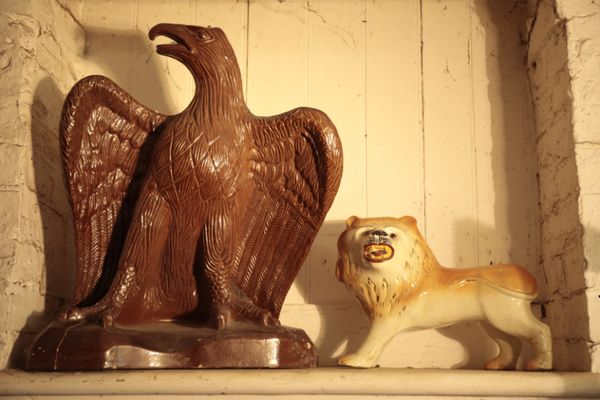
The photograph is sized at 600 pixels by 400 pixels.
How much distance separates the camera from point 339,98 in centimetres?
117

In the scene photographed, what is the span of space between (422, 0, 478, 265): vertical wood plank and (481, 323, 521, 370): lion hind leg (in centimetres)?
15

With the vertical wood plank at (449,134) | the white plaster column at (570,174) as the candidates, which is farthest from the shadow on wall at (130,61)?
the white plaster column at (570,174)

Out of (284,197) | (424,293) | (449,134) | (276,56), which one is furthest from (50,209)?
(449,134)

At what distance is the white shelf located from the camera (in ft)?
2.44

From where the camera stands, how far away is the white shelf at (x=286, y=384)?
745 mm

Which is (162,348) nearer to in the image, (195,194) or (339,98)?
(195,194)

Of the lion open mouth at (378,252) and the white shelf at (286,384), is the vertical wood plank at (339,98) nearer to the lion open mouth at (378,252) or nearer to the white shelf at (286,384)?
the lion open mouth at (378,252)

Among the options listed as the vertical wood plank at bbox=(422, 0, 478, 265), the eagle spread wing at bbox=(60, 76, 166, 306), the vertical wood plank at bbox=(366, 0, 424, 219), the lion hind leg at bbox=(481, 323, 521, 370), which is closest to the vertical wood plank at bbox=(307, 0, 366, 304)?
the vertical wood plank at bbox=(366, 0, 424, 219)

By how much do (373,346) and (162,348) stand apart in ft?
1.00

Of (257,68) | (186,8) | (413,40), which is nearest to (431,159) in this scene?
(413,40)

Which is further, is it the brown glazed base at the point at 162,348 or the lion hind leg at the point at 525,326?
the lion hind leg at the point at 525,326

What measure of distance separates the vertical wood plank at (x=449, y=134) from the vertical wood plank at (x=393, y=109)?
0.02 m

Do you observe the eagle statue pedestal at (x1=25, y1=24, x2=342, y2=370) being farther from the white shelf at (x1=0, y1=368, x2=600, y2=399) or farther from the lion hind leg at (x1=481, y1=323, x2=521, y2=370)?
the lion hind leg at (x1=481, y1=323, x2=521, y2=370)

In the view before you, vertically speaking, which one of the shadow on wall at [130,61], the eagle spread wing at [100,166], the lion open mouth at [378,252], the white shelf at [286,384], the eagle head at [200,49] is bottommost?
the white shelf at [286,384]
